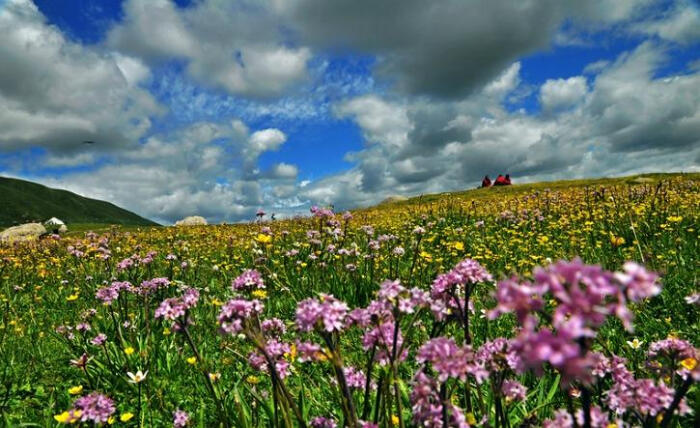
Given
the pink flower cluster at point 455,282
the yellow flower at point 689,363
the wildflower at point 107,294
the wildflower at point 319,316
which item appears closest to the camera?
the wildflower at point 319,316

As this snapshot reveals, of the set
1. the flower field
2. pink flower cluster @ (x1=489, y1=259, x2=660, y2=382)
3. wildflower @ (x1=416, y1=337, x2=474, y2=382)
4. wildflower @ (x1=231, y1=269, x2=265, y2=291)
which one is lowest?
the flower field

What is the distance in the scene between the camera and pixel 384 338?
215cm

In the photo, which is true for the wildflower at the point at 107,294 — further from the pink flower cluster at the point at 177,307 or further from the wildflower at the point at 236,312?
the wildflower at the point at 236,312

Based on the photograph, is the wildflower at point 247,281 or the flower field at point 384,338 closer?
the flower field at point 384,338

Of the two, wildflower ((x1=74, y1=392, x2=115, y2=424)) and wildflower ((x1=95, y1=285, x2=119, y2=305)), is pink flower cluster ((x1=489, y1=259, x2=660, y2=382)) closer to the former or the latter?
wildflower ((x1=74, y1=392, x2=115, y2=424))

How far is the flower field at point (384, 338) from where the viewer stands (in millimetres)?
1729

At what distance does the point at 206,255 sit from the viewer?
12375mm

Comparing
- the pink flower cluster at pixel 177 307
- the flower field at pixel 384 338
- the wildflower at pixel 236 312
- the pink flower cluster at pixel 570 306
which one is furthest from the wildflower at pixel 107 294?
the pink flower cluster at pixel 570 306

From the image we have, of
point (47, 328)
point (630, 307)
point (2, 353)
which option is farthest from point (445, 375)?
point (47, 328)

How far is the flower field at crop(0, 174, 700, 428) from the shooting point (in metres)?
1.73

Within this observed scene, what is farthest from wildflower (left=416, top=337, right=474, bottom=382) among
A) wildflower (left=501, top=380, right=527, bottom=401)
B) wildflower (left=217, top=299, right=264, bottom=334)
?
wildflower (left=217, top=299, right=264, bottom=334)

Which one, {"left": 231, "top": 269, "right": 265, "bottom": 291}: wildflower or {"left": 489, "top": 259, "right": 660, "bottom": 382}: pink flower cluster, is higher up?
{"left": 489, "top": 259, "right": 660, "bottom": 382}: pink flower cluster

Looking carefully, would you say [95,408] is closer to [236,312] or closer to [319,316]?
[236,312]

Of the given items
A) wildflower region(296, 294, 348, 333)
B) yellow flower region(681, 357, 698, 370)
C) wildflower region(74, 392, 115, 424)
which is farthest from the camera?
wildflower region(74, 392, 115, 424)
